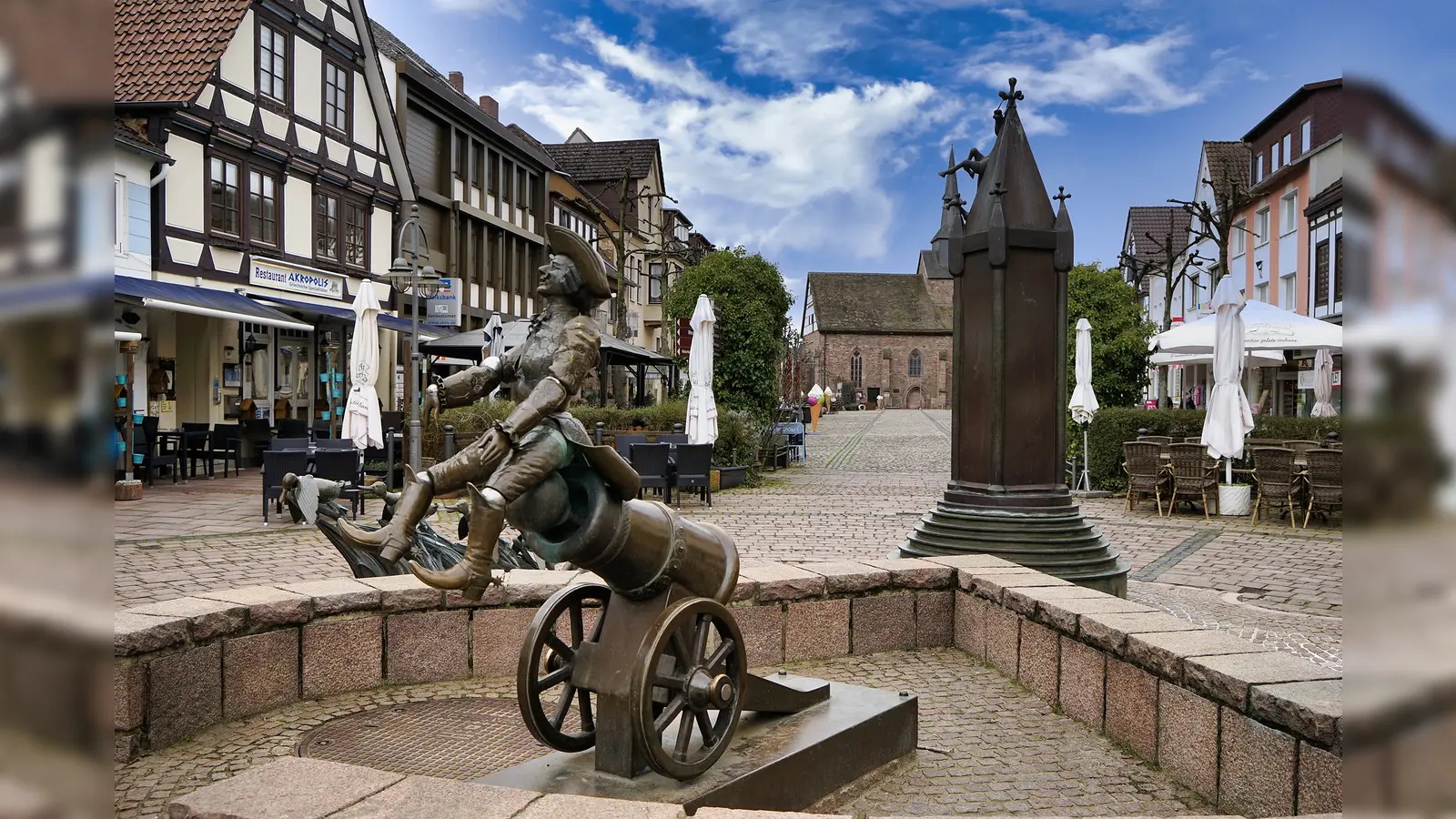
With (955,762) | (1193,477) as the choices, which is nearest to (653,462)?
(1193,477)

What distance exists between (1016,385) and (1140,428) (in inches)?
371

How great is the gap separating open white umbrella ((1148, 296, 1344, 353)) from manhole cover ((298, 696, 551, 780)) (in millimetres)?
11284

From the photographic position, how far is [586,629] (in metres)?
5.68

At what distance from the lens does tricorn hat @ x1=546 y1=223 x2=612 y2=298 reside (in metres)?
3.50

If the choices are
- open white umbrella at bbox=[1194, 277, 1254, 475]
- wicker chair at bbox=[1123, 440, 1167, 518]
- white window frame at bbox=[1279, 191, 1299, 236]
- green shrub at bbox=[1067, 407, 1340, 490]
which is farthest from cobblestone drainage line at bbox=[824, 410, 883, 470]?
white window frame at bbox=[1279, 191, 1299, 236]

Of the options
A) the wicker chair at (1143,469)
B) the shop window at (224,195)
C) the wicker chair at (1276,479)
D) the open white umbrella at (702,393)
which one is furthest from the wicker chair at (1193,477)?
the shop window at (224,195)

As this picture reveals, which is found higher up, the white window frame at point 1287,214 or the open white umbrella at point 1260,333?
the white window frame at point 1287,214

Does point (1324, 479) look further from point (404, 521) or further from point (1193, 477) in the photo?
point (404, 521)

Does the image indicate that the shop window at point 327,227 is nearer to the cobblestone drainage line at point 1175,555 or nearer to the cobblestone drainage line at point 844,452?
the cobblestone drainage line at point 844,452

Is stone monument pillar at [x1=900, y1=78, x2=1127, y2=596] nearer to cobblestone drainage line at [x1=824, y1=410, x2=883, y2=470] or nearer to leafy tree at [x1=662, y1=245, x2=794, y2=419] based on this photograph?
leafy tree at [x1=662, y1=245, x2=794, y2=419]

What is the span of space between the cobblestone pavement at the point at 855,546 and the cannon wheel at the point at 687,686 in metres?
3.28

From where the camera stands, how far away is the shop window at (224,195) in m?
19.2

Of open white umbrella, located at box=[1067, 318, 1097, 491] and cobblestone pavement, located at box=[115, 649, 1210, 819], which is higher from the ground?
open white umbrella, located at box=[1067, 318, 1097, 491]
